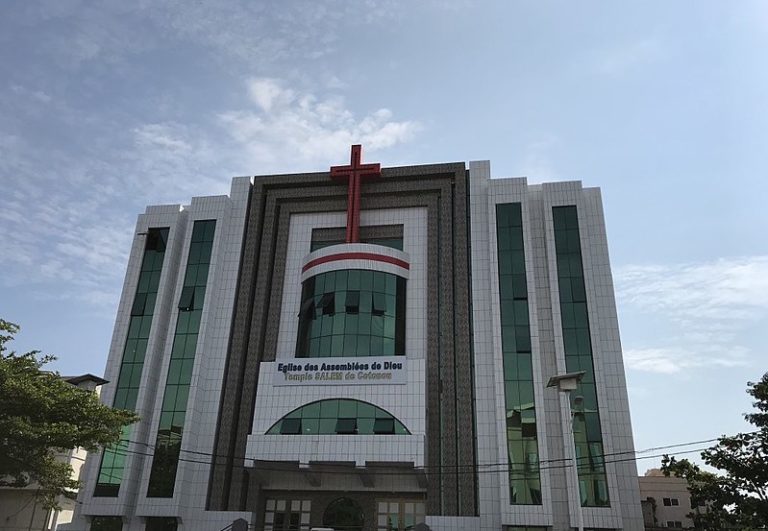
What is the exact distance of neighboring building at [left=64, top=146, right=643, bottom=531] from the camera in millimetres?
36094

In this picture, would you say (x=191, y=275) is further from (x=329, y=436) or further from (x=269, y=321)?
(x=329, y=436)

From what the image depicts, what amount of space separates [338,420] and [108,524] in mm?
15460

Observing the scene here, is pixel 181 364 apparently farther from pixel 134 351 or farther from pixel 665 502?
pixel 665 502

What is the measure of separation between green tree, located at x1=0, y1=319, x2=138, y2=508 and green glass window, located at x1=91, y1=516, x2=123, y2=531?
8.34 m

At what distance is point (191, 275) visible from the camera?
44750 mm

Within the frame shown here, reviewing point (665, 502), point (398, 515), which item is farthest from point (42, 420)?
point (665, 502)

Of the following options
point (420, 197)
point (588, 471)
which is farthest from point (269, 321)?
point (588, 471)

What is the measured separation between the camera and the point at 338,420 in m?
38.0

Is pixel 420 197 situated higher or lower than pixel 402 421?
higher

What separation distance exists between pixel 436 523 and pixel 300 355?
14114mm

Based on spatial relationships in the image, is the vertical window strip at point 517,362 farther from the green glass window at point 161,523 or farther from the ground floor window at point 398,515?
the green glass window at point 161,523

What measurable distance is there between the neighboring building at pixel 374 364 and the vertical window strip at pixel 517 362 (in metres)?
0.12

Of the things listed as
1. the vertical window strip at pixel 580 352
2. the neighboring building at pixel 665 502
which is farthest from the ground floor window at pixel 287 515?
the neighboring building at pixel 665 502

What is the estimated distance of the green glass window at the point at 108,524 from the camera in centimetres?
3741
